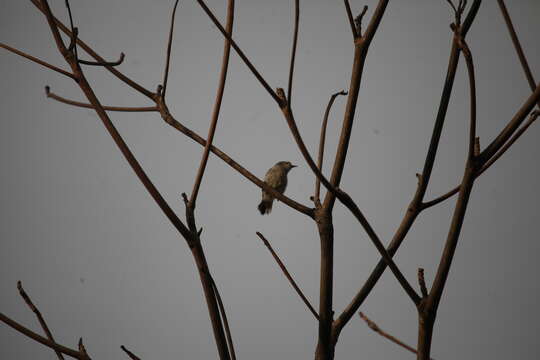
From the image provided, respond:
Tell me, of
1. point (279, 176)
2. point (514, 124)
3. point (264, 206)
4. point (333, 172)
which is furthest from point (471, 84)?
point (279, 176)

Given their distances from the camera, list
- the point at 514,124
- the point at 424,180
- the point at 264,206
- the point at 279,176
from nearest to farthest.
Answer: the point at 514,124
the point at 424,180
the point at 264,206
the point at 279,176

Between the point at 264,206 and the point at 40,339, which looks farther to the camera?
the point at 264,206

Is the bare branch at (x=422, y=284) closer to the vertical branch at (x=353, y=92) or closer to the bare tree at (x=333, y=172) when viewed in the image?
the bare tree at (x=333, y=172)

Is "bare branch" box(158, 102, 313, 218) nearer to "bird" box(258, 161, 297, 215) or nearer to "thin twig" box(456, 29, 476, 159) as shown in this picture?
"thin twig" box(456, 29, 476, 159)

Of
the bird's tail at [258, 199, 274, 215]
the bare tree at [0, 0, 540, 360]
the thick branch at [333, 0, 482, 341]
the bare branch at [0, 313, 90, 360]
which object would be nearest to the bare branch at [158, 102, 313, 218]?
the bare tree at [0, 0, 540, 360]

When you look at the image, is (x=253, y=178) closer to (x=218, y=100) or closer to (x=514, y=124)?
(x=218, y=100)

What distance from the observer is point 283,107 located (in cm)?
44

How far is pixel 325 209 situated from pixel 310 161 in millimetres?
84

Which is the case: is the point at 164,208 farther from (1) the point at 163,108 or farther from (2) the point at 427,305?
(2) the point at 427,305

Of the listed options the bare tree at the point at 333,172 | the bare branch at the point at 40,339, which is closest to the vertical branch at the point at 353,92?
the bare tree at the point at 333,172

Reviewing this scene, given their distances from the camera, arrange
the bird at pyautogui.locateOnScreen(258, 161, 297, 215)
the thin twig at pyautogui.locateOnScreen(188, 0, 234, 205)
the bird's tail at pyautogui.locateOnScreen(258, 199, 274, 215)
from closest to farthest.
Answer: the thin twig at pyautogui.locateOnScreen(188, 0, 234, 205) < the bird's tail at pyautogui.locateOnScreen(258, 199, 274, 215) < the bird at pyautogui.locateOnScreen(258, 161, 297, 215)

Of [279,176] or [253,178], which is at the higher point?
[279,176]

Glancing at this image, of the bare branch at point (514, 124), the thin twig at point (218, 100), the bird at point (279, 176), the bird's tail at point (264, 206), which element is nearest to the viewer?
A: the bare branch at point (514, 124)

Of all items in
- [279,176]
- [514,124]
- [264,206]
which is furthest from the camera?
[279,176]
